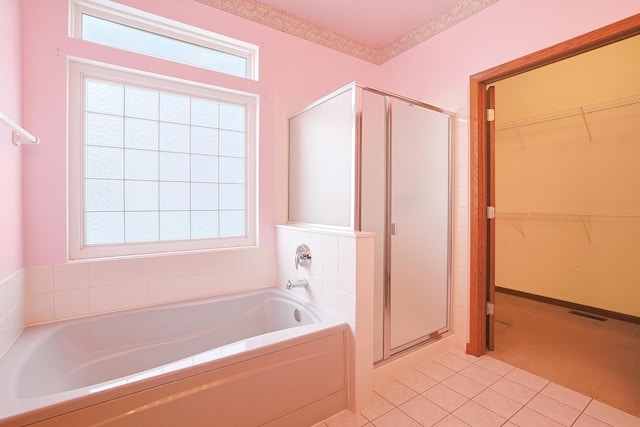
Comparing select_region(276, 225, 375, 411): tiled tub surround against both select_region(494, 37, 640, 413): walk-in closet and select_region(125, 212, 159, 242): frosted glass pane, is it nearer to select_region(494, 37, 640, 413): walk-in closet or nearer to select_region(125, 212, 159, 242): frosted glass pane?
select_region(125, 212, 159, 242): frosted glass pane

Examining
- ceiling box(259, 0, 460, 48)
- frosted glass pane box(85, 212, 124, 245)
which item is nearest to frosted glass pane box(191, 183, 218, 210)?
frosted glass pane box(85, 212, 124, 245)

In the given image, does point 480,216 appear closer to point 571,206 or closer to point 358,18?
point 571,206

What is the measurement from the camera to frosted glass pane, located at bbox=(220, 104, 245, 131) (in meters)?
2.21

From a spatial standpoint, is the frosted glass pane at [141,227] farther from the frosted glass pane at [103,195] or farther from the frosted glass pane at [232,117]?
the frosted glass pane at [232,117]

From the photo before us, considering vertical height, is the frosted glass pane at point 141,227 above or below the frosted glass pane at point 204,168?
below

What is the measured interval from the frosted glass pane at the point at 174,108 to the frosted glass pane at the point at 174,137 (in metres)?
0.04

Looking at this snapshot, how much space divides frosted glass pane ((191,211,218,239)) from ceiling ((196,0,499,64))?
1.49 metres

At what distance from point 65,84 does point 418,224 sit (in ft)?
7.61

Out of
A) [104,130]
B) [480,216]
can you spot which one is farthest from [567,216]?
[104,130]

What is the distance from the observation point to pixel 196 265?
6.59 feet

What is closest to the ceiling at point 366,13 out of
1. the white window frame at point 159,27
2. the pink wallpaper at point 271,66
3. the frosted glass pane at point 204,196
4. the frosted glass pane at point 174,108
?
the pink wallpaper at point 271,66

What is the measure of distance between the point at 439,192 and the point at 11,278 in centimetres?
255

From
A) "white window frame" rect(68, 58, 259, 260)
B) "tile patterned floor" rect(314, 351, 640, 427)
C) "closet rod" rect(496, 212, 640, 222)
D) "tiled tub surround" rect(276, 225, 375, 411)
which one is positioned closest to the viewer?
"tile patterned floor" rect(314, 351, 640, 427)

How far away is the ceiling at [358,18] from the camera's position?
2188 millimetres
